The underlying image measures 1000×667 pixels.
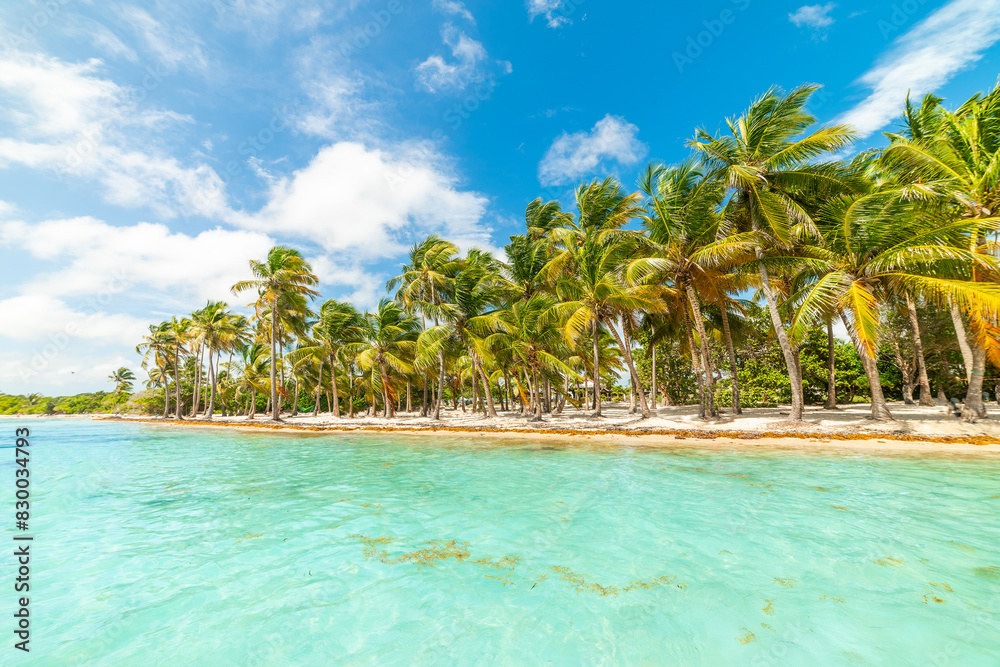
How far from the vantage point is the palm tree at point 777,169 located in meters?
14.5

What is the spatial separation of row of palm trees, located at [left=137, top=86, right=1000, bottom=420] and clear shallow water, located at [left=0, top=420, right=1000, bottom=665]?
22.6 feet

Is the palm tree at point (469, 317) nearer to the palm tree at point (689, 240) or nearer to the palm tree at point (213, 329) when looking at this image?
the palm tree at point (689, 240)

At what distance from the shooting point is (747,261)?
16344 mm

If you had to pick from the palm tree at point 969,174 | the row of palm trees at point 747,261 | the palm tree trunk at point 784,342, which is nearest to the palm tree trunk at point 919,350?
the row of palm trees at point 747,261

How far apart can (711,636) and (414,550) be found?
3.54 meters

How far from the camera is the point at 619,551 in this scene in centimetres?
490

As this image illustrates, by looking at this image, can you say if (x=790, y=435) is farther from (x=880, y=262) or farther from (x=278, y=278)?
(x=278, y=278)

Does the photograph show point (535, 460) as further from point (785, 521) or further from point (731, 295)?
point (731, 295)

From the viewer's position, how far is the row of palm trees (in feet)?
39.3

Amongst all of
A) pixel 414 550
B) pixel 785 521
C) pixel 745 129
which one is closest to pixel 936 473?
pixel 785 521

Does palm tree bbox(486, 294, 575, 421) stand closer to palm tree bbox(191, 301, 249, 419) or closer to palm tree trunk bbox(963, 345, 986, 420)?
palm tree trunk bbox(963, 345, 986, 420)

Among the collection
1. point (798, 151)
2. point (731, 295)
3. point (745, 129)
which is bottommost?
point (731, 295)

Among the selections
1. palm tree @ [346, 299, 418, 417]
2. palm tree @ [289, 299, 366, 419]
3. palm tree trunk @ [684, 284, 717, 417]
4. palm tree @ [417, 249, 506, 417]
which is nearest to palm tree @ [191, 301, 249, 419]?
palm tree @ [289, 299, 366, 419]

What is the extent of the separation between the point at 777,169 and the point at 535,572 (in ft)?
61.0
